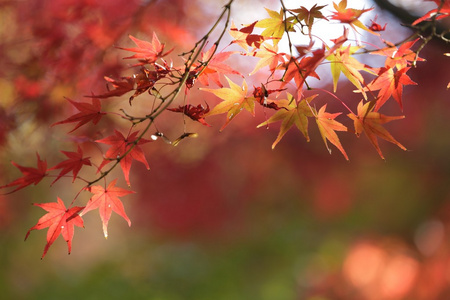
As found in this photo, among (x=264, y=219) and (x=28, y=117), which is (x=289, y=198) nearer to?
(x=264, y=219)

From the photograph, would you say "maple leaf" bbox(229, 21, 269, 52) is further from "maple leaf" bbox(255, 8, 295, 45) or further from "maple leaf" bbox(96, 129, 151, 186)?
"maple leaf" bbox(96, 129, 151, 186)

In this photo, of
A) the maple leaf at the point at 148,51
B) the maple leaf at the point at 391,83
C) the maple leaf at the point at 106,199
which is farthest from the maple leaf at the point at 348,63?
the maple leaf at the point at 106,199

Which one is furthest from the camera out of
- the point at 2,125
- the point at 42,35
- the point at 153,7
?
the point at 153,7

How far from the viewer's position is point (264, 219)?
4609mm

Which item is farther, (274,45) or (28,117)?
(28,117)

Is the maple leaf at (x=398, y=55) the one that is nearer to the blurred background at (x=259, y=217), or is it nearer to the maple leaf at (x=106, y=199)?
the maple leaf at (x=106, y=199)

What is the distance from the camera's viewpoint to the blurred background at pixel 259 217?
3316 millimetres

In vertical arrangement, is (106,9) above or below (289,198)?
above

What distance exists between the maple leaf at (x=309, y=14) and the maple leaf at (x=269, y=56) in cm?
6

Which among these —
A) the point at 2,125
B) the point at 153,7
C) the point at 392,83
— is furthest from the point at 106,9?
the point at 392,83

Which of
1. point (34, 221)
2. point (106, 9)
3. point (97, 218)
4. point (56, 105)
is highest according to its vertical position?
point (106, 9)

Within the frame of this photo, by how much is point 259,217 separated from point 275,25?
12.9 feet

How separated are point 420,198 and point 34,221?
3852 mm

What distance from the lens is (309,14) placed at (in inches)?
28.8
